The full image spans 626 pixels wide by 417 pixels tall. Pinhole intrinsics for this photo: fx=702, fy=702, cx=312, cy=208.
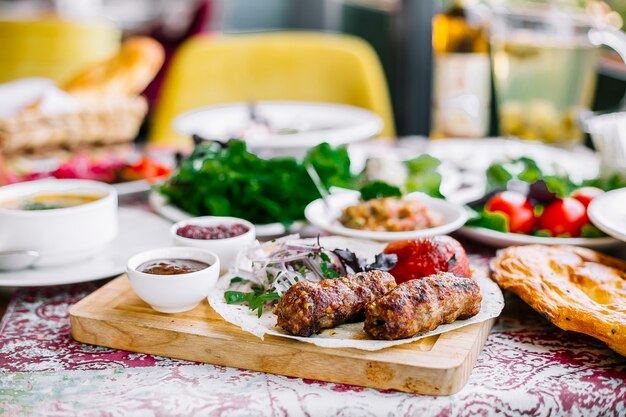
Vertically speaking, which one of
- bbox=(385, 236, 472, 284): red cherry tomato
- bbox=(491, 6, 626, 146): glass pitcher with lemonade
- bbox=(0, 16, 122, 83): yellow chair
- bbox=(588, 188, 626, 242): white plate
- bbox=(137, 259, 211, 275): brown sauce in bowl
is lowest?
bbox=(0, 16, 122, 83): yellow chair

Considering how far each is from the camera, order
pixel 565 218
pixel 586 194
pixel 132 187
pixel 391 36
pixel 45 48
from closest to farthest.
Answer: pixel 565 218 → pixel 586 194 → pixel 132 187 → pixel 45 48 → pixel 391 36

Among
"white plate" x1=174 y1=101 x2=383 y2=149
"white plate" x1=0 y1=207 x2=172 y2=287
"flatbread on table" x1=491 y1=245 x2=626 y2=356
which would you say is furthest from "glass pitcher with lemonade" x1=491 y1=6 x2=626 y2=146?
"white plate" x1=0 y1=207 x2=172 y2=287

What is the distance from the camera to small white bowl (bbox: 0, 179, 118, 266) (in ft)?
4.66

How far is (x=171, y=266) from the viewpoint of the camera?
130 cm

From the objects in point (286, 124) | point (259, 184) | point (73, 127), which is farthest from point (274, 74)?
point (259, 184)

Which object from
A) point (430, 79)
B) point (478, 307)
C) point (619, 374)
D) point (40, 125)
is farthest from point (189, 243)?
point (430, 79)

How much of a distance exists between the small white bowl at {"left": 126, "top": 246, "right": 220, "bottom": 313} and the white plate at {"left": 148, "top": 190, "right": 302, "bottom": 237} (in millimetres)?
412

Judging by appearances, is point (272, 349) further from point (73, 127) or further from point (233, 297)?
point (73, 127)

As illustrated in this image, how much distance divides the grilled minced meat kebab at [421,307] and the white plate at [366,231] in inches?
10.4

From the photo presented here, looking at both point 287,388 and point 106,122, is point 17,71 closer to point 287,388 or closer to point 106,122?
point 106,122

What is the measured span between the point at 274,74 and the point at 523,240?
216 centimetres

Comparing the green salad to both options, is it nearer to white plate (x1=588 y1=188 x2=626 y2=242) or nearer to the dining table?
white plate (x1=588 y1=188 x2=626 y2=242)

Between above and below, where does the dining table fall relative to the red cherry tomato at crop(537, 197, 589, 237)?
below

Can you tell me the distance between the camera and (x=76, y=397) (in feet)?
3.54
